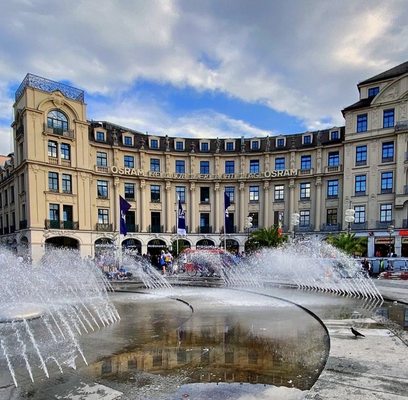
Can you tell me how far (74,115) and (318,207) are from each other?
34.9 metres

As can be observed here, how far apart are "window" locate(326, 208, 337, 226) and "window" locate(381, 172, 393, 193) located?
6713mm

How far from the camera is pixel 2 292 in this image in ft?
40.7

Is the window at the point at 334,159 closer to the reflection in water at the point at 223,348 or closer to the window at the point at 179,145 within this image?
the window at the point at 179,145

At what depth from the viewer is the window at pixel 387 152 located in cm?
4009

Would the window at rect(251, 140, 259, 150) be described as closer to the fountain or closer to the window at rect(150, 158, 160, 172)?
the window at rect(150, 158, 160, 172)

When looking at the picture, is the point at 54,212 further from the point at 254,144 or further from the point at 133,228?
the point at 254,144

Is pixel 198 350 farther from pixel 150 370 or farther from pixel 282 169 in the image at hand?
pixel 282 169

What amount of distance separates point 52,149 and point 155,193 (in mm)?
15367

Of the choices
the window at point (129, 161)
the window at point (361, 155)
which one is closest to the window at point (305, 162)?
the window at point (361, 155)

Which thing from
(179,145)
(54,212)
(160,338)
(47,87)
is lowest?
(54,212)

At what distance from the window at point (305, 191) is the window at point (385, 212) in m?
9.82

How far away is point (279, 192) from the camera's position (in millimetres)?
48938

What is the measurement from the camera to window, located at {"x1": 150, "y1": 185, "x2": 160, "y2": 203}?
1925 inches

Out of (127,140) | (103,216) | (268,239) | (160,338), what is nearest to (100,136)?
(127,140)
